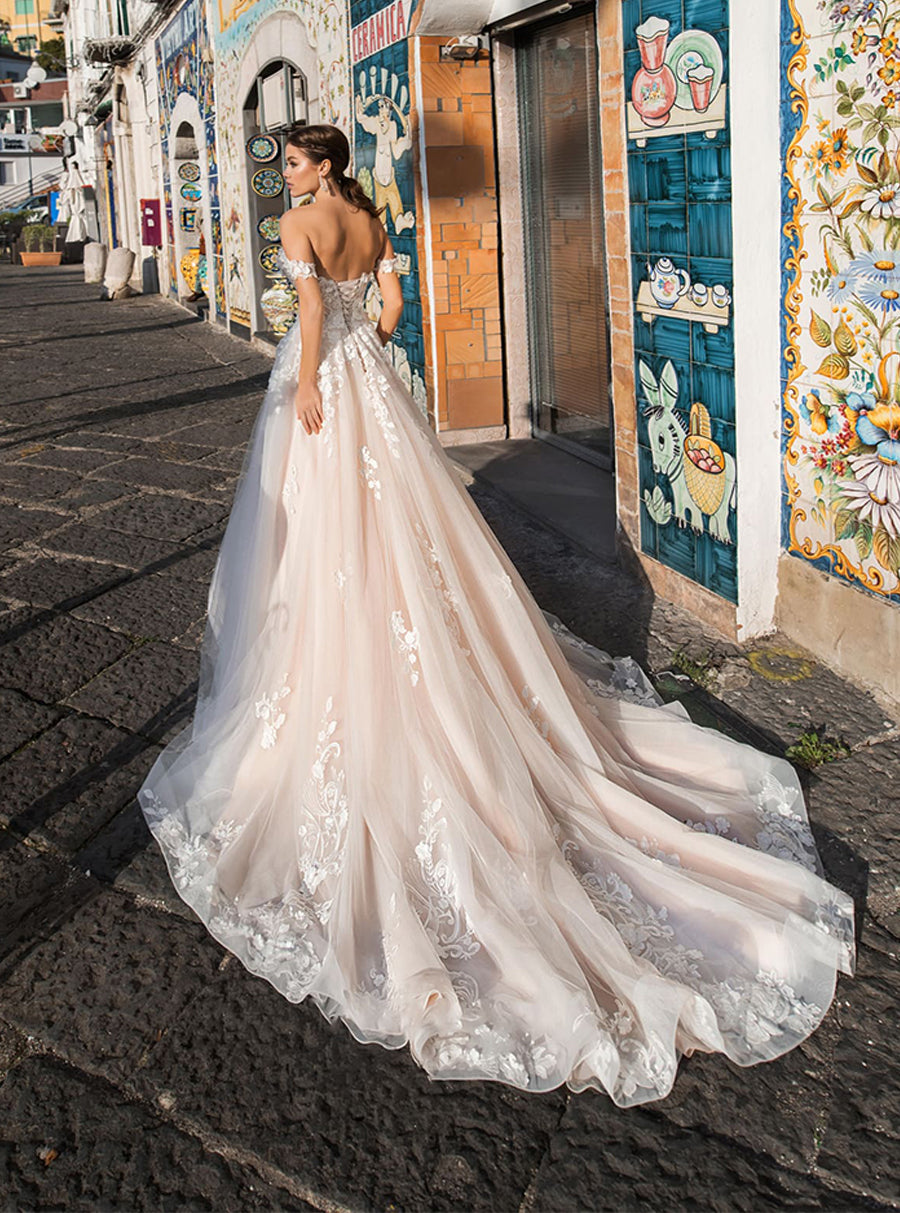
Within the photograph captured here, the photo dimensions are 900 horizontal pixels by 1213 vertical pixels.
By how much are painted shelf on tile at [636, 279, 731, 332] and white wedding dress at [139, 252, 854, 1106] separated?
4.16 feet

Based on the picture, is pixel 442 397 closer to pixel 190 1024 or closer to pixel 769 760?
pixel 769 760

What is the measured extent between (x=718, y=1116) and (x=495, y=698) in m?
1.20

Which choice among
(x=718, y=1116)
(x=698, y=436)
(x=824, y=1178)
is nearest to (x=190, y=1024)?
(x=718, y=1116)

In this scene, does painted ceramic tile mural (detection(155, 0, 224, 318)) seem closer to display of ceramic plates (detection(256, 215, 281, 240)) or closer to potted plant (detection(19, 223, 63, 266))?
display of ceramic plates (detection(256, 215, 281, 240))

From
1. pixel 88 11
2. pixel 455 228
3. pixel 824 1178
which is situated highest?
pixel 88 11

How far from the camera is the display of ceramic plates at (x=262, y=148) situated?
12.8 metres

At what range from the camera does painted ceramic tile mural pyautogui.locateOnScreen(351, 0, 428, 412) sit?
7.33 metres

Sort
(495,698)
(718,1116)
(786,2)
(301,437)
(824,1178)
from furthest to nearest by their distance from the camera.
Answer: (786,2) → (301,437) → (495,698) → (718,1116) → (824,1178)

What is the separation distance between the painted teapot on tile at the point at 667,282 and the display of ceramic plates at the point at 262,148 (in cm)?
958

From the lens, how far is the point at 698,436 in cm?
430

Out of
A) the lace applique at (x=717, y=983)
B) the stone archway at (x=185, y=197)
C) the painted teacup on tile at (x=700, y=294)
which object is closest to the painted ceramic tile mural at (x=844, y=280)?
Answer: the painted teacup on tile at (x=700, y=294)

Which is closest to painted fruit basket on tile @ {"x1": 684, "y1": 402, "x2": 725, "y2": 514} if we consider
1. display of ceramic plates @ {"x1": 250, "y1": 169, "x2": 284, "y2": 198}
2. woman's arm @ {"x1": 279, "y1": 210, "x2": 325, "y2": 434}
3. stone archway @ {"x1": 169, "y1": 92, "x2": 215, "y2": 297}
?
woman's arm @ {"x1": 279, "y1": 210, "x2": 325, "y2": 434}

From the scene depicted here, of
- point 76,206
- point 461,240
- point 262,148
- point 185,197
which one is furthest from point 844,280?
point 76,206

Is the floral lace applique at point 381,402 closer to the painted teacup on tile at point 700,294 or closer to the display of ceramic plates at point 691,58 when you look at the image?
the painted teacup on tile at point 700,294
